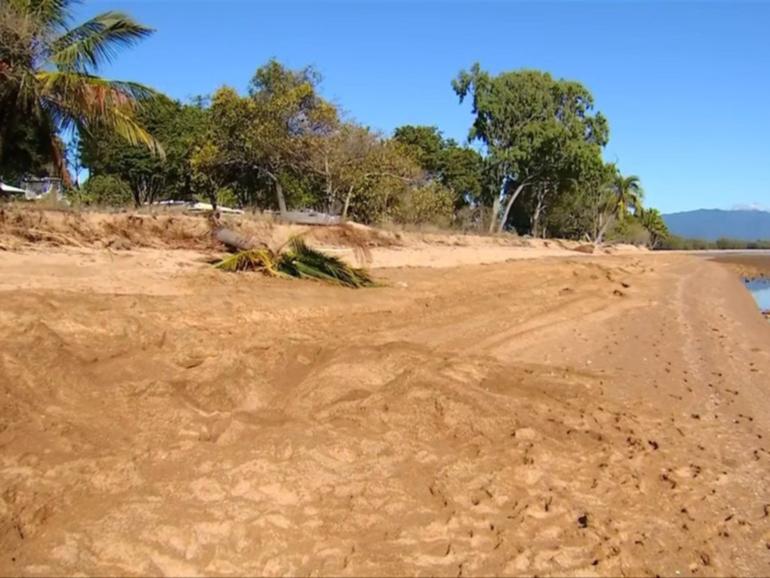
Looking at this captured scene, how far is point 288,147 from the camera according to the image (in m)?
27.7

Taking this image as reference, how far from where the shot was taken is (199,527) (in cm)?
369

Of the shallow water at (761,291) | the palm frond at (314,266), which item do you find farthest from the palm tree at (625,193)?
the palm frond at (314,266)

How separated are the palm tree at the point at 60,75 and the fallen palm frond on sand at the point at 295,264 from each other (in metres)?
5.99

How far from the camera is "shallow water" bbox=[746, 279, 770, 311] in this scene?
2275 cm

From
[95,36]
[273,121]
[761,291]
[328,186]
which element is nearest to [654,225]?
[761,291]

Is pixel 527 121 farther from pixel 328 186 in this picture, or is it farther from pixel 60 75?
pixel 60 75

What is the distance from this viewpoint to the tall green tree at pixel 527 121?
4294 centimetres

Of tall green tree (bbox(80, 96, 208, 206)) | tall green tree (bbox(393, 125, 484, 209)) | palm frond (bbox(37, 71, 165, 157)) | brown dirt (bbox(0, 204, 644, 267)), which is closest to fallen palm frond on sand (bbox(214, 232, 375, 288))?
brown dirt (bbox(0, 204, 644, 267))

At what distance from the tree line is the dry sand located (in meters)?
7.05

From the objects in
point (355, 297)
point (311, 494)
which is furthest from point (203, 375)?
point (355, 297)

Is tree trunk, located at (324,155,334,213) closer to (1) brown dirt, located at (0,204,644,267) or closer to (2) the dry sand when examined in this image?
(1) brown dirt, located at (0,204,644,267)

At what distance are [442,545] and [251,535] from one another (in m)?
0.98

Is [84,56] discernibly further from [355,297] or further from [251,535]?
[251,535]

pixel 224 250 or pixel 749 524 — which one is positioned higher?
pixel 224 250
